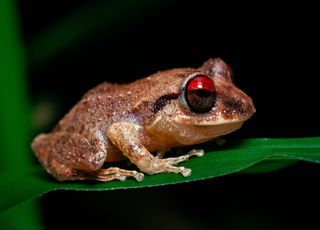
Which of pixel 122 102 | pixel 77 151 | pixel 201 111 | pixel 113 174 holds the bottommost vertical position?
pixel 113 174

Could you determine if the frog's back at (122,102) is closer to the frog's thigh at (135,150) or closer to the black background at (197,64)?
the frog's thigh at (135,150)

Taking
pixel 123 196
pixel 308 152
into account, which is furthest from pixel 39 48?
pixel 308 152

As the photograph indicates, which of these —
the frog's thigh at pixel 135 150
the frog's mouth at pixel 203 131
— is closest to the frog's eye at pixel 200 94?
the frog's mouth at pixel 203 131

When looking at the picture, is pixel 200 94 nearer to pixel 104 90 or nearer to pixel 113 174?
pixel 113 174

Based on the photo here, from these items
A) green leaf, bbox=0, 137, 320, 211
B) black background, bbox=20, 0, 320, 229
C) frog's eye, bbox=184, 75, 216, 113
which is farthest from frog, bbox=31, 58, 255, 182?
black background, bbox=20, 0, 320, 229

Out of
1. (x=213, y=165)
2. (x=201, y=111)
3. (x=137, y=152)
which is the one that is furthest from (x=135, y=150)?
(x=213, y=165)

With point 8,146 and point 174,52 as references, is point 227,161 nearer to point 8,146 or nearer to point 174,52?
point 8,146
